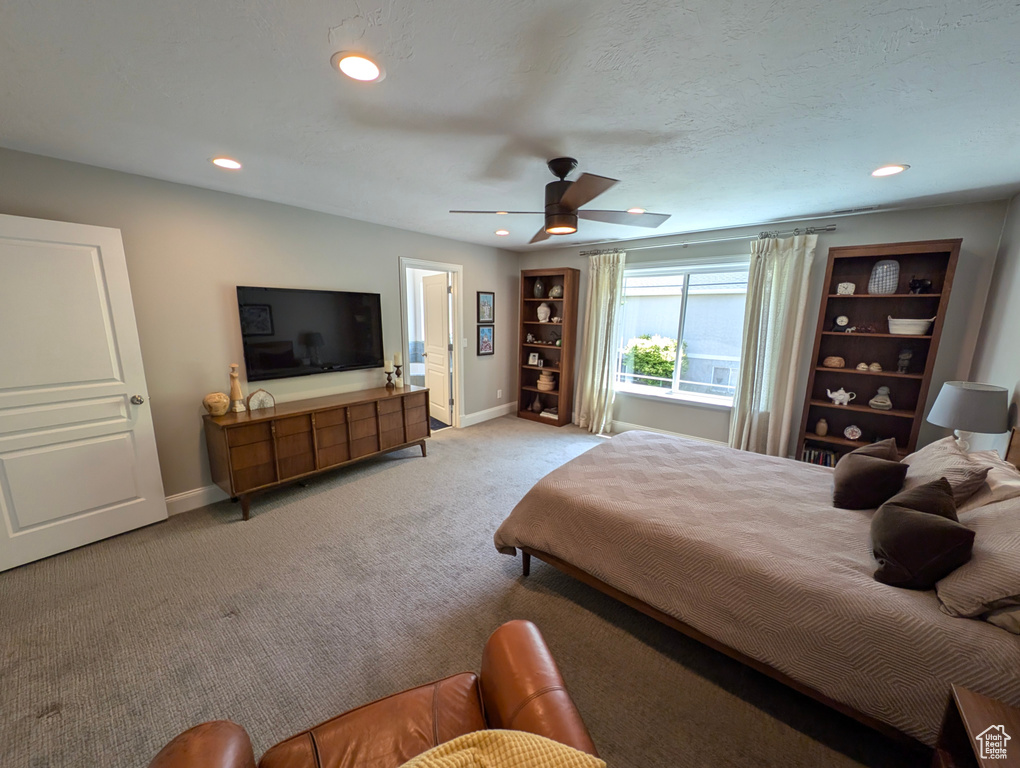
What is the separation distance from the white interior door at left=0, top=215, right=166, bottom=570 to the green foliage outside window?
4.73 m

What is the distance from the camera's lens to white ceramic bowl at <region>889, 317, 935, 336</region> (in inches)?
113

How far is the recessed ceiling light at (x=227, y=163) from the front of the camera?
7.14 ft

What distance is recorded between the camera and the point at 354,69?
1354 millimetres

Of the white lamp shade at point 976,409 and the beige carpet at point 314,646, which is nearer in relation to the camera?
the beige carpet at point 314,646

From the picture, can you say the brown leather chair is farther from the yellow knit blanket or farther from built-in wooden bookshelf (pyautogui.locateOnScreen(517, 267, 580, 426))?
built-in wooden bookshelf (pyautogui.locateOnScreen(517, 267, 580, 426))

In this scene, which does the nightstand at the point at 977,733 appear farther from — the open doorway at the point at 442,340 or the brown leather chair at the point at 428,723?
the open doorway at the point at 442,340

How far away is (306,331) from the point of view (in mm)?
3277

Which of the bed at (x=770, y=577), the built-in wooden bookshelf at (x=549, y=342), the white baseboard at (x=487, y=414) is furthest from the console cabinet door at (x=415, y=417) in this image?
the bed at (x=770, y=577)

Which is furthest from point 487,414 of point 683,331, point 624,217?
point 624,217

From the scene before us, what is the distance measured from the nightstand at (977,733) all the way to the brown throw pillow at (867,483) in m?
0.98

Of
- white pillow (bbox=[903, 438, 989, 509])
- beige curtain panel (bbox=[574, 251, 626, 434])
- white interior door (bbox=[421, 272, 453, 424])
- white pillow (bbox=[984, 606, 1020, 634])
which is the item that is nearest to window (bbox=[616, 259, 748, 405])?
beige curtain panel (bbox=[574, 251, 626, 434])

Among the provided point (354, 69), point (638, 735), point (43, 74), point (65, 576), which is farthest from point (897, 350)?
point (65, 576)

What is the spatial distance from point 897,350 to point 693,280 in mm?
1855

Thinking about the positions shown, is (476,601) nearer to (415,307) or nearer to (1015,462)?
(1015,462)
